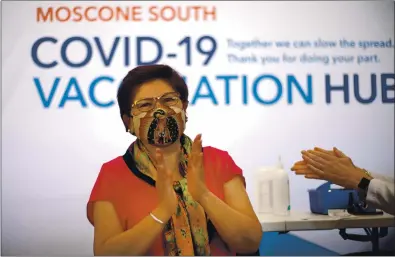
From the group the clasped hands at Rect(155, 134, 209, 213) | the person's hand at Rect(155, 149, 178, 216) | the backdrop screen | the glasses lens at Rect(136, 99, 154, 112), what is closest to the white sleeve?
the backdrop screen

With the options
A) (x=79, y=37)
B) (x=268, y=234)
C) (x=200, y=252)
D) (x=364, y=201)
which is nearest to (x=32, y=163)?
(x=79, y=37)

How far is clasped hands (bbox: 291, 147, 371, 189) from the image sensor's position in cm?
242

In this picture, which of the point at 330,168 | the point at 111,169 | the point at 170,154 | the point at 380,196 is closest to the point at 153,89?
the point at 170,154

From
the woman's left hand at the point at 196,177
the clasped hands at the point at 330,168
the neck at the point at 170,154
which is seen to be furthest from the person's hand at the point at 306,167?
the neck at the point at 170,154

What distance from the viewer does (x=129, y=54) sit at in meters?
2.53

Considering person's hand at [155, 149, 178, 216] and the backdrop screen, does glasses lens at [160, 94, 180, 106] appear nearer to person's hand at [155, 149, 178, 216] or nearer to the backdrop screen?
the backdrop screen

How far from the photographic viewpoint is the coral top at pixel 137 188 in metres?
2.30

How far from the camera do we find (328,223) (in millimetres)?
2354

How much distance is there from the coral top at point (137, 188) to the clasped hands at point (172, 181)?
48 mm

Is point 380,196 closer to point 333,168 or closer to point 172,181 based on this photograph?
point 333,168

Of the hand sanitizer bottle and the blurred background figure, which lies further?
the hand sanitizer bottle

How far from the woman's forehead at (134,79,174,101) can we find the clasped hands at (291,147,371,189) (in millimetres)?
840

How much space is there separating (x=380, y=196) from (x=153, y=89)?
132 cm

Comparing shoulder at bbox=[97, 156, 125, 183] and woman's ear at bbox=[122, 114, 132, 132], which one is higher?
woman's ear at bbox=[122, 114, 132, 132]
